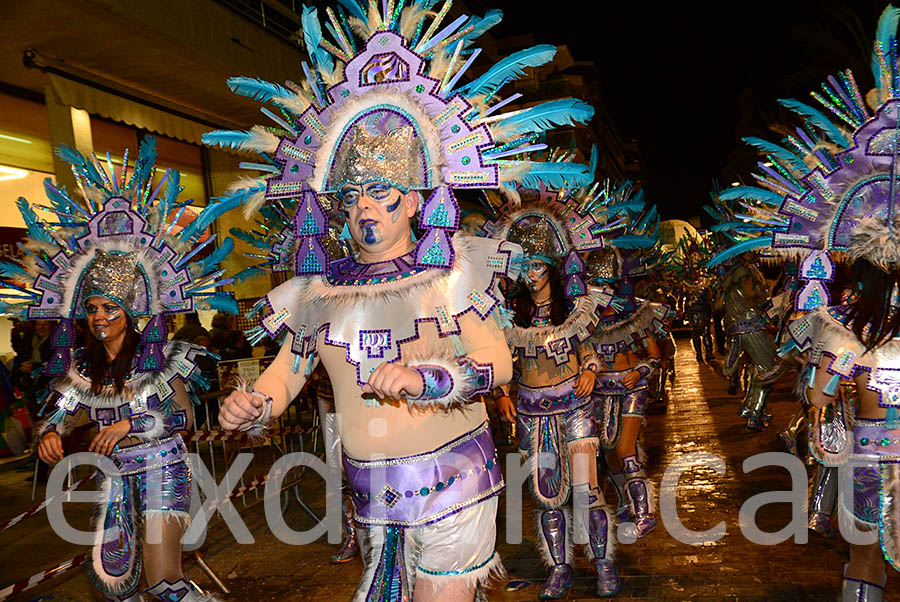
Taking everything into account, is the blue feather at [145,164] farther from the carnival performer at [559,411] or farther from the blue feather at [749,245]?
the blue feather at [749,245]

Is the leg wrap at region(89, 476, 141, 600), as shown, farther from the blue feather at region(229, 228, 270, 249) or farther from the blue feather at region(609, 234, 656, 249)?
the blue feather at region(609, 234, 656, 249)

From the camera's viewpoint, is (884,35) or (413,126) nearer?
(413,126)

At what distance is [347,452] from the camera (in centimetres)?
311

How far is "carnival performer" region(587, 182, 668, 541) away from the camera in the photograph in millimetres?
6164

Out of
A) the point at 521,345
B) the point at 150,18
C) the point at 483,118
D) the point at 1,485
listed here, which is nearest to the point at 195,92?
the point at 150,18

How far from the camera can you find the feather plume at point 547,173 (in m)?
3.07

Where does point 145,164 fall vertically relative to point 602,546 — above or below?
above

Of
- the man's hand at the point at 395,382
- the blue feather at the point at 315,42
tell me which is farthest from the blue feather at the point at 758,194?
the man's hand at the point at 395,382

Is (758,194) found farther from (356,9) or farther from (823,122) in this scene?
(356,9)

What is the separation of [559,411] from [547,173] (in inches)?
95.8

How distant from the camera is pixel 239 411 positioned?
9.48 feet

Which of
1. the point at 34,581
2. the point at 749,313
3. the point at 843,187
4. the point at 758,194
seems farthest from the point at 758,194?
the point at 749,313

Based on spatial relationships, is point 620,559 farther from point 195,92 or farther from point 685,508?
point 195,92

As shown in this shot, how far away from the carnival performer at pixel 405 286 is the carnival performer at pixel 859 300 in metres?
1.52
